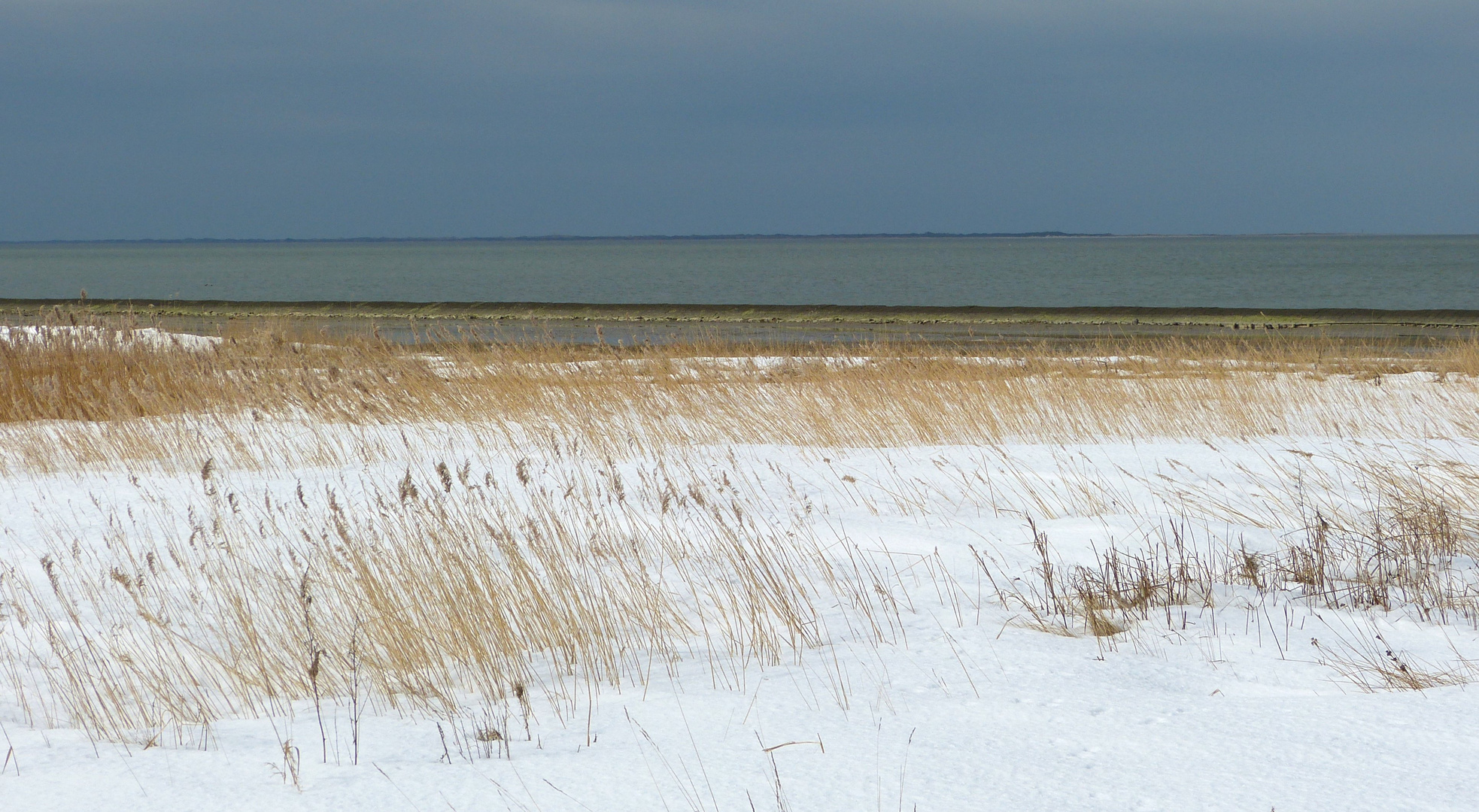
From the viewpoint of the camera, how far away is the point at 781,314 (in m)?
35.2

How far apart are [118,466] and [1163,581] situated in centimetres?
652

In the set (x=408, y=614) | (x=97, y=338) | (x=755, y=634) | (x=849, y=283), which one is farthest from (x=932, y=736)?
(x=849, y=283)

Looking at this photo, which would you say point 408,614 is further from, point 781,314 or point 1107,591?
point 781,314

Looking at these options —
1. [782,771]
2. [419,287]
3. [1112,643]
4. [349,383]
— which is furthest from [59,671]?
[419,287]

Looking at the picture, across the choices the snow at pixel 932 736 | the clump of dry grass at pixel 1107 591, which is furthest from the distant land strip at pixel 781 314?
the snow at pixel 932 736

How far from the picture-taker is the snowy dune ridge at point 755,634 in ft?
8.13

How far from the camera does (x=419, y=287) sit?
59719mm

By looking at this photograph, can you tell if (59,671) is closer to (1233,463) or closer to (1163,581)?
(1163,581)

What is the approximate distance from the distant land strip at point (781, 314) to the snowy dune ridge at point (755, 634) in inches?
901

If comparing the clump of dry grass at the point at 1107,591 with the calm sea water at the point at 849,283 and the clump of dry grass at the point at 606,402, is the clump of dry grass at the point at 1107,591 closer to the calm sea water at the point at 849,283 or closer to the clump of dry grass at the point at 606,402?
the clump of dry grass at the point at 606,402

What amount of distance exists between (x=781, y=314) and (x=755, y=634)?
1250 inches

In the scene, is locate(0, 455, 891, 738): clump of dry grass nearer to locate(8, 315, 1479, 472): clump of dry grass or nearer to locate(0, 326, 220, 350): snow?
locate(8, 315, 1479, 472): clump of dry grass

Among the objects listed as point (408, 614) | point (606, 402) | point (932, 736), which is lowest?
point (932, 736)

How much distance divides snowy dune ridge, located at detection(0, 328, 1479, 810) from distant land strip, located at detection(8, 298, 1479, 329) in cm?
2289
